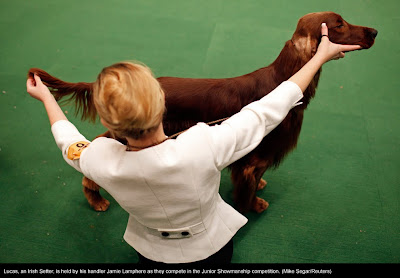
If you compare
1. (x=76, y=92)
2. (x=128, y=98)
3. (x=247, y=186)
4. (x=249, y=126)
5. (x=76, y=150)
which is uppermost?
(x=128, y=98)

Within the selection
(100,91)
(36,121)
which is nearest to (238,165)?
(100,91)

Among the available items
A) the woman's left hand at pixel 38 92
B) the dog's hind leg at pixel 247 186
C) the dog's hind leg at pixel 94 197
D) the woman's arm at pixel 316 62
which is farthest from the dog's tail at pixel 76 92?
the woman's arm at pixel 316 62

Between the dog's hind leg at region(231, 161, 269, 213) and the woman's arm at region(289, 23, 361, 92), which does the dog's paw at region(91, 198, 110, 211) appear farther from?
the woman's arm at region(289, 23, 361, 92)

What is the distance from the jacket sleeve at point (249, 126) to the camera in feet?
3.11

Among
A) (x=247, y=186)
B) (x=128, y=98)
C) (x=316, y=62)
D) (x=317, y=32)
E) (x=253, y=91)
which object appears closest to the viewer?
(x=128, y=98)

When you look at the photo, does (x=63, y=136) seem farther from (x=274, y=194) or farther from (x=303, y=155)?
(x=303, y=155)

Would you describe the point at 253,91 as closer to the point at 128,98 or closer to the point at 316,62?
the point at 316,62

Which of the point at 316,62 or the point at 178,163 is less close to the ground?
the point at 316,62

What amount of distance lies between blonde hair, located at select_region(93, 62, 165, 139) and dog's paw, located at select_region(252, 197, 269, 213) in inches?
54.8

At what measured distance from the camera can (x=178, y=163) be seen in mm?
896

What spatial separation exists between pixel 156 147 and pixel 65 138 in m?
0.36

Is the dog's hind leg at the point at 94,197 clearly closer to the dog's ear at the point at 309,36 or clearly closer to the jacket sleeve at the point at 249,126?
the jacket sleeve at the point at 249,126

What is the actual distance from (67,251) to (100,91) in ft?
5.06

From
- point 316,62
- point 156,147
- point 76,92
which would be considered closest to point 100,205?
point 76,92
